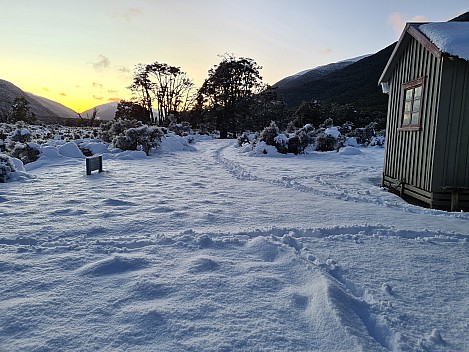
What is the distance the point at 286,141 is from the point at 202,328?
13610 mm

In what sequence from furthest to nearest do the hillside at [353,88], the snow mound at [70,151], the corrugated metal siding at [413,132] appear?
the hillside at [353,88]
the snow mound at [70,151]
the corrugated metal siding at [413,132]

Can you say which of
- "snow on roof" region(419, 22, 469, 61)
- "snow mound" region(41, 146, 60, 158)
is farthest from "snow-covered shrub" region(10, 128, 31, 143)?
"snow on roof" region(419, 22, 469, 61)

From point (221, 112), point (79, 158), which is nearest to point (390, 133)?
point (79, 158)

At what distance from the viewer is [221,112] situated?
3409 centimetres

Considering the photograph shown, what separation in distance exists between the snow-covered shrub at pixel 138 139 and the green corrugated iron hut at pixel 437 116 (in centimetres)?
1007

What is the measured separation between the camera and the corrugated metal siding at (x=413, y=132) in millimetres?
5580

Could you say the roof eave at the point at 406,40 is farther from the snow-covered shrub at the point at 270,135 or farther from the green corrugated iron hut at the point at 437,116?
the snow-covered shrub at the point at 270,135

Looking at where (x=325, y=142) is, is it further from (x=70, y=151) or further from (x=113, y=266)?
(x=113, y=266)

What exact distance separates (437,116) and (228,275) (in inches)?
187

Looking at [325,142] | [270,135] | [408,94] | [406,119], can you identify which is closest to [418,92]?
[408,94]

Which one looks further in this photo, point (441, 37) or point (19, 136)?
point (19, 136)

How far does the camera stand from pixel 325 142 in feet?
54.9

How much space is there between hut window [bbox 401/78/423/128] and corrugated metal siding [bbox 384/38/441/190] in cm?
13

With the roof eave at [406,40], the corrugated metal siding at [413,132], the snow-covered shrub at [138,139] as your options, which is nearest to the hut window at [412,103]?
the corrugated metal siding at [413,132]
